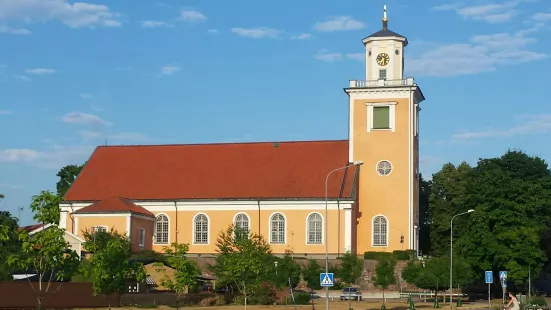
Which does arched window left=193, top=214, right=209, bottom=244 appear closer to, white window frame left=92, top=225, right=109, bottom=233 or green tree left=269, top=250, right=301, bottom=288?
white window frame left=92, top=225, right=109, bottom=233

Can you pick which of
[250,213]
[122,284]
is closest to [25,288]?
[122,284]

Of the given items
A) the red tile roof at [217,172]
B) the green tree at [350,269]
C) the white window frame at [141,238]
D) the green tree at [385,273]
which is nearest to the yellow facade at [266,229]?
the red tile roof at [217,172]

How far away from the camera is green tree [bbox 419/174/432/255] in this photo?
9722cm

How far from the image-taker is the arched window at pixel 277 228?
8144 cm

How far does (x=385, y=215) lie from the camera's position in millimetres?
80438

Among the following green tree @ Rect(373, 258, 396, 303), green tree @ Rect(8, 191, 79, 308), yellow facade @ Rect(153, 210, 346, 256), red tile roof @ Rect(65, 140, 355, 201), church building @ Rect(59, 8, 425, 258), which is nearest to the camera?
green tree @ Rect(8, 191, 79, 308)

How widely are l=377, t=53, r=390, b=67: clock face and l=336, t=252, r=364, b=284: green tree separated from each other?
56.6 feet

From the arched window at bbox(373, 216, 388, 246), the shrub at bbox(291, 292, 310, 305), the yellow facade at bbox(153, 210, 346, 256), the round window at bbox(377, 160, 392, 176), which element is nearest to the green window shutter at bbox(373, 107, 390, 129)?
the round window at bbox(377, 160, 392, 176)

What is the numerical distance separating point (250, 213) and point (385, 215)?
11946mm

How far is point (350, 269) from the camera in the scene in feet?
246

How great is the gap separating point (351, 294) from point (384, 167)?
635 inches

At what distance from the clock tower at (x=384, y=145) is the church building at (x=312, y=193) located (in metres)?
0.09

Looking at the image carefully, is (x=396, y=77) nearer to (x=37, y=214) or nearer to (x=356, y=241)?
(x=356, y=241)

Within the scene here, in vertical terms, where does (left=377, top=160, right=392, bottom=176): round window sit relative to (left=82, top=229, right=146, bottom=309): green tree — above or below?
above
